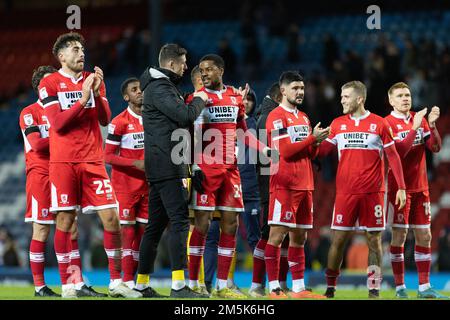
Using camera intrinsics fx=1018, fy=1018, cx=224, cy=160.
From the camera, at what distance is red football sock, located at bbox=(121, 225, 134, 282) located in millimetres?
11766

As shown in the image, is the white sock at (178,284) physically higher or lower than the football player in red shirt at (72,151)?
lower

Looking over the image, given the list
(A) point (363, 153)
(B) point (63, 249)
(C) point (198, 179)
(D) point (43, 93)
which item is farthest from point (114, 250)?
(A) point (363, 153)

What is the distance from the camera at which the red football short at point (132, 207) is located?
11.9 metres

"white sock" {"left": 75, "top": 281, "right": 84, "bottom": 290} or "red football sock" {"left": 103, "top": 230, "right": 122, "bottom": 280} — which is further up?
"red football sock" {"left": 103, "top": 230, "right": 122, "bottom": 280}

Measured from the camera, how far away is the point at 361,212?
455 inches

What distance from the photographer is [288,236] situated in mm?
12492

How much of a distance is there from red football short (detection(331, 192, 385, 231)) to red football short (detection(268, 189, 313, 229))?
0.41 m

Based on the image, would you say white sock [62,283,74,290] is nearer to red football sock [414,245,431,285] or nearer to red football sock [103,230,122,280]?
red football sock [103,230,122,280]

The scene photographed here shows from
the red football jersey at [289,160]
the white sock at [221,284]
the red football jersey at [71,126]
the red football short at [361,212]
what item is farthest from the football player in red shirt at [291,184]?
the red football jersey at [71,126]

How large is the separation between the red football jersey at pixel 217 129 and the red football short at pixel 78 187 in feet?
3.83

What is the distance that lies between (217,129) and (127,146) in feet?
4.75

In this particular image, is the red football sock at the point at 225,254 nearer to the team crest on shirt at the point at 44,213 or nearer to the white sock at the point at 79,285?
the white sock at the point at 79,285

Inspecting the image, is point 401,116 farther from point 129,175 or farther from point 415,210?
point 129,175

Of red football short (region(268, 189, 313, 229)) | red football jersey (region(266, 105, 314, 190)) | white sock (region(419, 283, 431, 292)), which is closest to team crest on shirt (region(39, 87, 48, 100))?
red football jersey (region(266, 105, 314, 190))
